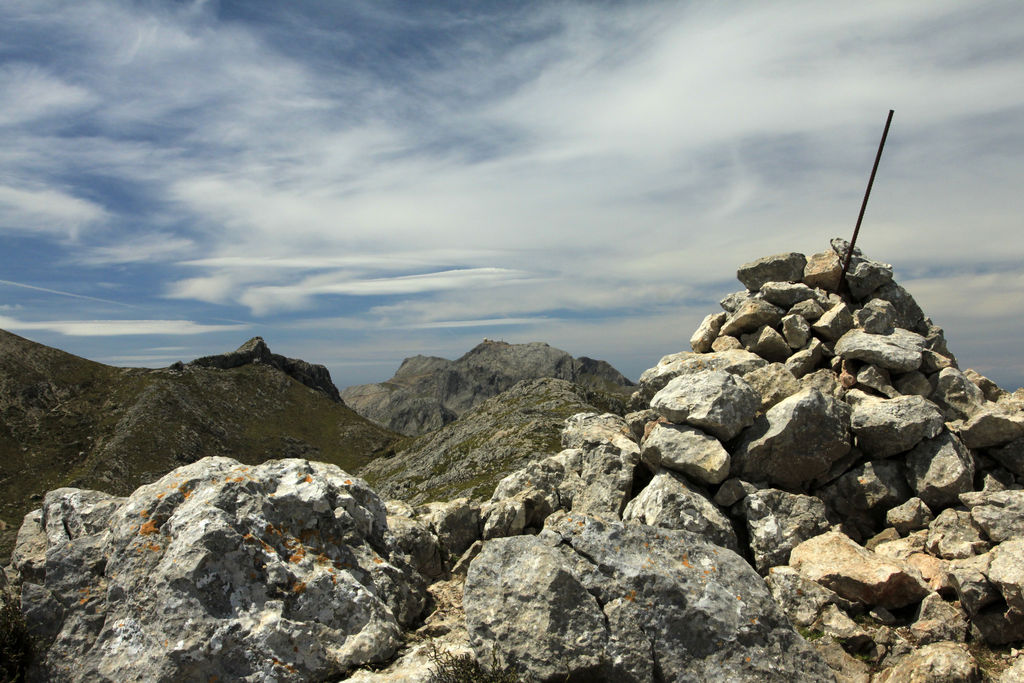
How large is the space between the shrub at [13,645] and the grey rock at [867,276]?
29.7 meters

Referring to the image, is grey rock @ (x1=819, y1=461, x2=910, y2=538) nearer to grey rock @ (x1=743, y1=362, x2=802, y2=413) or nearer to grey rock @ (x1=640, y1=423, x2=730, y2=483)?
grey rock @ (x1=743, y1=362, x2=802, y2=413)

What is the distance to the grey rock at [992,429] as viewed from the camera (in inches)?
650

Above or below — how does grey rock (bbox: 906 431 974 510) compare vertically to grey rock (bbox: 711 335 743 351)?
below

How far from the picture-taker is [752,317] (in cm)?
2423

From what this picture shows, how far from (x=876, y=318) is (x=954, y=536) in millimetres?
9713

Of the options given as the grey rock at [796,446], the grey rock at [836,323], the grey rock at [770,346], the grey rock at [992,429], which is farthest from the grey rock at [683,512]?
the grey rock at [836,323]

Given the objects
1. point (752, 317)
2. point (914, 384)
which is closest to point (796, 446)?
point (914, 384)

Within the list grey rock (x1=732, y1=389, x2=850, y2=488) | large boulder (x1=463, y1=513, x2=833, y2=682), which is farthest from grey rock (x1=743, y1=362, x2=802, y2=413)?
large boulder (x1=463, y1=513, x2=833, y2=682)

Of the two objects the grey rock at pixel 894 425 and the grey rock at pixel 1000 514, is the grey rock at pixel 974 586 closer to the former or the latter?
the grey rock at pixel 1000 514

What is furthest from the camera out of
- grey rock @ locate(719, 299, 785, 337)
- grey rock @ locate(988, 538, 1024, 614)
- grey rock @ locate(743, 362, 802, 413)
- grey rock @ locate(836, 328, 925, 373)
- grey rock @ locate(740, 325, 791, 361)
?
grey rock @ locate(719, 299, 785, 337)

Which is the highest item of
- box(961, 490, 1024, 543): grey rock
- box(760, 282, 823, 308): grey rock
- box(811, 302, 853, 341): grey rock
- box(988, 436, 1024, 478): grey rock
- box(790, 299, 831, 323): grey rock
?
box(760, 282, 823, 308): grey rock

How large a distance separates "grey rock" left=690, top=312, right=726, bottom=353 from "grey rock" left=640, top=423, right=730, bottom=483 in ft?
32.8

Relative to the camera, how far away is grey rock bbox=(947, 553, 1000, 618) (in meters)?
12.1

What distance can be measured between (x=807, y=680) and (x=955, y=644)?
390cm
